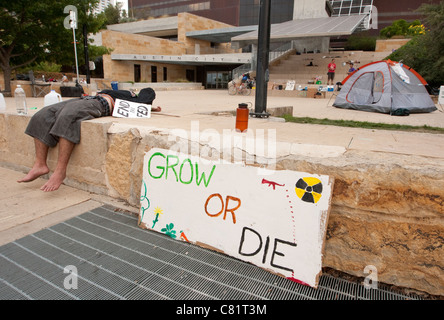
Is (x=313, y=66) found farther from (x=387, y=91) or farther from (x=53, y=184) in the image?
(x=53, y=184)

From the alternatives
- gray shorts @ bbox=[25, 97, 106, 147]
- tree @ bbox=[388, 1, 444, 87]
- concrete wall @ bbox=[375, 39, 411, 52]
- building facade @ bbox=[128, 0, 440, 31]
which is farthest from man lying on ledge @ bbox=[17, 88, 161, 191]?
building facade @ bbox=[128, 0, 440, 31]

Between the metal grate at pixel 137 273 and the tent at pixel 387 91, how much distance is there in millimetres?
7669

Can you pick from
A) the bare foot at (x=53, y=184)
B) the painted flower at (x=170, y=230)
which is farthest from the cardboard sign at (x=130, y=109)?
the painted flower at (x=170, y=230)

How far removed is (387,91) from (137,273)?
28.6ft

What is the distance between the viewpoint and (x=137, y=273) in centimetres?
202

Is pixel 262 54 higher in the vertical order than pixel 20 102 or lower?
higher

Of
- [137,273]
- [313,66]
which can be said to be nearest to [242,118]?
[137,273]

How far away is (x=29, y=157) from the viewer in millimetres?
4020

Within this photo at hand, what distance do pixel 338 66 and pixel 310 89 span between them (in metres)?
6.14

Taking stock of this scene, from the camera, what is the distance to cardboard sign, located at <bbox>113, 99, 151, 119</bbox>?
380cm

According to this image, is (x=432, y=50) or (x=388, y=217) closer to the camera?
(x=388, y=217)

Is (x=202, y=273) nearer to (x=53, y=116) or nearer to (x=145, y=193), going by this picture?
(x=145, y=193)

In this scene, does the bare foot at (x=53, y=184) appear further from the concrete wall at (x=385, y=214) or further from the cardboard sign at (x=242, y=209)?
the concrete wall at (x=385, y=214)
